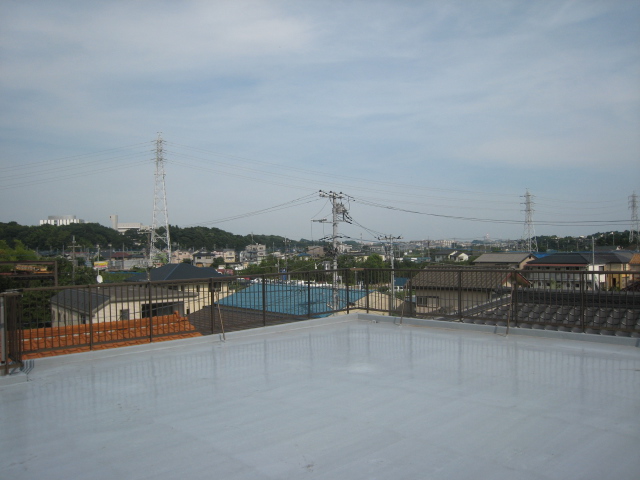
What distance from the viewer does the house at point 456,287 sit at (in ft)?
25.4

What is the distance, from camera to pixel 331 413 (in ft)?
12.4

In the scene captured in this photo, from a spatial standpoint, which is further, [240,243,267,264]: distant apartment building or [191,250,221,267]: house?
[240,243,267,264]: distant apartment building

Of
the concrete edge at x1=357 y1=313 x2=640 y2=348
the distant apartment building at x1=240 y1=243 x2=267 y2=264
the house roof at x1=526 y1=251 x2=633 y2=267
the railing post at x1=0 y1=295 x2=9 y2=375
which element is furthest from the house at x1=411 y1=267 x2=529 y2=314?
the distant apartment building at x1=240 y1=243 x2=267 y2=264

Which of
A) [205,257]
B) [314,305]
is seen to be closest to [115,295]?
[314,305]

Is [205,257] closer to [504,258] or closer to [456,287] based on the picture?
[504,258]

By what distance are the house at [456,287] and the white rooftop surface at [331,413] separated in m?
1.55

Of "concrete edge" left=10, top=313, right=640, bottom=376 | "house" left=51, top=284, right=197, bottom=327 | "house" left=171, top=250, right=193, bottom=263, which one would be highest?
"house" left=171, top=250, right=193, bottom=263

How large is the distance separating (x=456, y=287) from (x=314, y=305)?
106 inches

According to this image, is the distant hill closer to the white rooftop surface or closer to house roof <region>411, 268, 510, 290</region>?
house roof <region>411, 268, 510, 290</region>

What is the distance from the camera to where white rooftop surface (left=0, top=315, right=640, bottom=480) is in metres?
2.87

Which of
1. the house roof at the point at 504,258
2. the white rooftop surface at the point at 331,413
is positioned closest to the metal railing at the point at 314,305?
the white rooftop surface at the point at 331,413

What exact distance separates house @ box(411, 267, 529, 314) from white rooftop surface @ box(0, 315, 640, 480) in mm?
1555

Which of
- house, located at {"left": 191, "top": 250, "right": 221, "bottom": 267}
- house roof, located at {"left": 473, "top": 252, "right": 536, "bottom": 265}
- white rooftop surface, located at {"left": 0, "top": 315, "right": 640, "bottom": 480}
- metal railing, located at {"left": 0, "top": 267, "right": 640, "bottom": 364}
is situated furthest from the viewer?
house, located at {"left": 191, "top": 250, "right": 221, "bottom": 267}

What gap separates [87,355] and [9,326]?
3.67 feet
